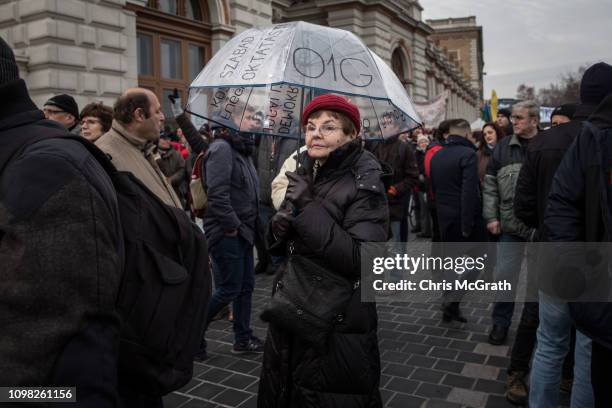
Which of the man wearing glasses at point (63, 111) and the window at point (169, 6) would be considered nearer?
the man wearing glasses at point (63, 111)

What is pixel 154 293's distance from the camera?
167cm

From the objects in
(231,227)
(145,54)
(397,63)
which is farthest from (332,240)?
(397,63)

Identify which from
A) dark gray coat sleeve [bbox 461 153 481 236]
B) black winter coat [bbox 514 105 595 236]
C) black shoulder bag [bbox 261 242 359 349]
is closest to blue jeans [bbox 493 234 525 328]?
dark gray coat sleeve [bbox 461 153 481 236]

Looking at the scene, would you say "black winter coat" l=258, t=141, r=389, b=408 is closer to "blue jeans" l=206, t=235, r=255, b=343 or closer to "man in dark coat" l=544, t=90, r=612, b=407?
"man in dark coat" l=544, t=90, r=612, b=407

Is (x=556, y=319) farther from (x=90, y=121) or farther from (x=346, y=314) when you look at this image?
(x=90, y=121)

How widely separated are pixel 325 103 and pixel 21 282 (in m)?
1.82

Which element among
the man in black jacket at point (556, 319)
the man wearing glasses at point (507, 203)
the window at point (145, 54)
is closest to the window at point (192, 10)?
the window at point (145, 54)

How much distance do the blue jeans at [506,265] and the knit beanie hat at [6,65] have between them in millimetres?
4287

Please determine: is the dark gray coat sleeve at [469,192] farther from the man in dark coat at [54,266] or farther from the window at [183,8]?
the window at [183,8]

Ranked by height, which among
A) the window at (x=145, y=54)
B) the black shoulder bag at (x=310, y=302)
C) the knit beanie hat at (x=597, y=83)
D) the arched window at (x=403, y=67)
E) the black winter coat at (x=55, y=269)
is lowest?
the black shoulder bag at (x=310, y=302)

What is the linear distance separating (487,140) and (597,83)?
3699 mm

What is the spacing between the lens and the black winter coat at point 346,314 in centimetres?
248

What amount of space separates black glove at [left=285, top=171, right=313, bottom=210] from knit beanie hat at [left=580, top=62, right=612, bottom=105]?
1.70 meters

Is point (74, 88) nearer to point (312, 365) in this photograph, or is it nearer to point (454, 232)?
point (454, 232)
